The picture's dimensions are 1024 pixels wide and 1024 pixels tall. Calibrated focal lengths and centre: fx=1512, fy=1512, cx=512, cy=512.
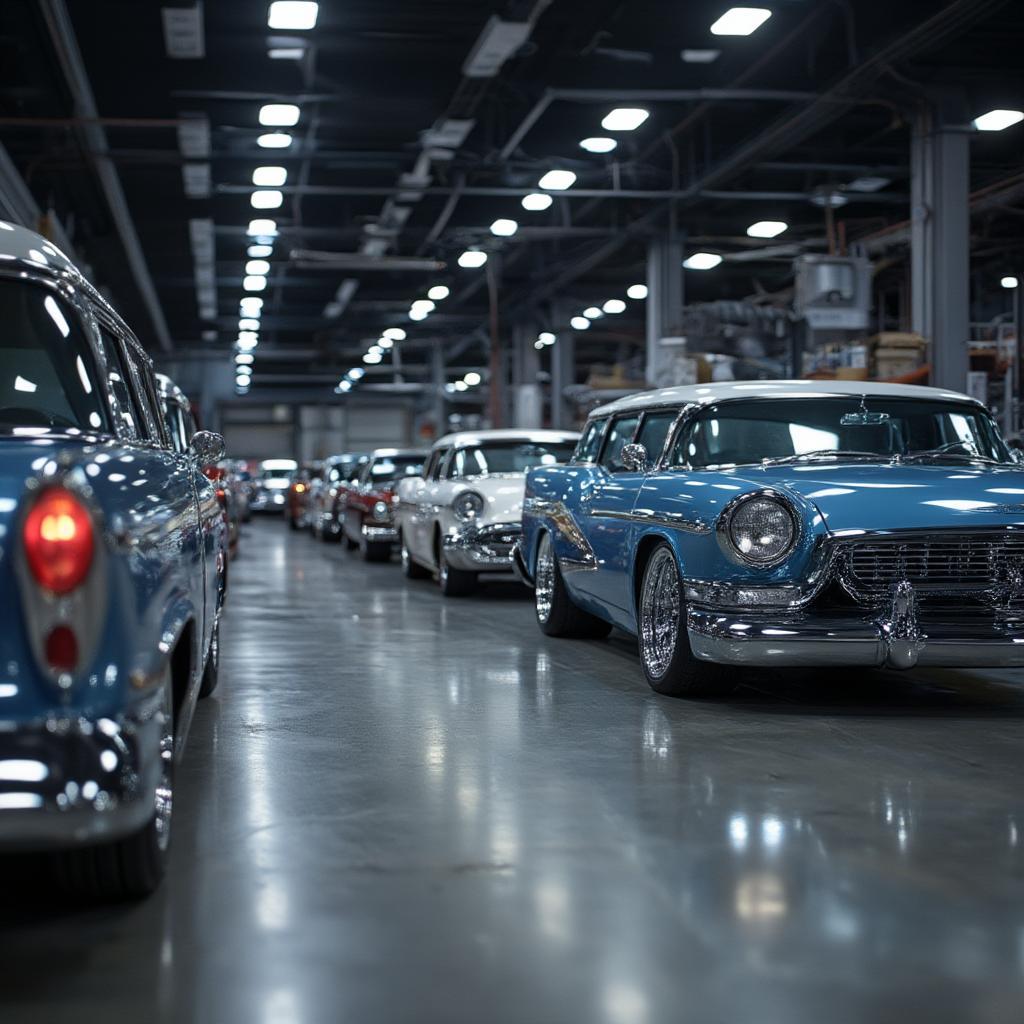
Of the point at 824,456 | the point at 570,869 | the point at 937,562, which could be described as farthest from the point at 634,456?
the point at 570,869

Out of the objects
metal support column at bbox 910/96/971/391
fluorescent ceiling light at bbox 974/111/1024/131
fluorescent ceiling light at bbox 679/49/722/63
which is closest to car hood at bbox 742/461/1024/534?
metal support column at bbox 910/96/971/391

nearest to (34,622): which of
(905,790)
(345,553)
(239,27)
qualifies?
(905,790)

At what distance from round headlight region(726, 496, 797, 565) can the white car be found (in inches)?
224

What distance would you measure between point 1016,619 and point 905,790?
1514 mm

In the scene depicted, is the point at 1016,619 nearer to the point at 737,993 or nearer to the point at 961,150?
the point at 737,993

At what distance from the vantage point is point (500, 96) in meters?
17.0

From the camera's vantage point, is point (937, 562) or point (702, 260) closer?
point (937, 562)

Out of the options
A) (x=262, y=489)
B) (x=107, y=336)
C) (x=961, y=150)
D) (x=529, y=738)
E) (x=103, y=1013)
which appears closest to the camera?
(x=103, y=1013)

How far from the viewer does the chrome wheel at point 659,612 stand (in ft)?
22.6

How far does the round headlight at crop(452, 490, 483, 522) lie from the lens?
41.4 ft

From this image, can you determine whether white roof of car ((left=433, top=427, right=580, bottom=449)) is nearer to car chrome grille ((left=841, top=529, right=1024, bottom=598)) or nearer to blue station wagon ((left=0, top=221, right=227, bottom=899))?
car chrome grille ((left=841, top=529, right=1024, bottom=598))

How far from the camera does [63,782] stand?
3.04 m

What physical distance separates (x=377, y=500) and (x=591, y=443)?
9.14 m

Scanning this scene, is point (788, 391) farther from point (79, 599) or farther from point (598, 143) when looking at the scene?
point (598, 143)
